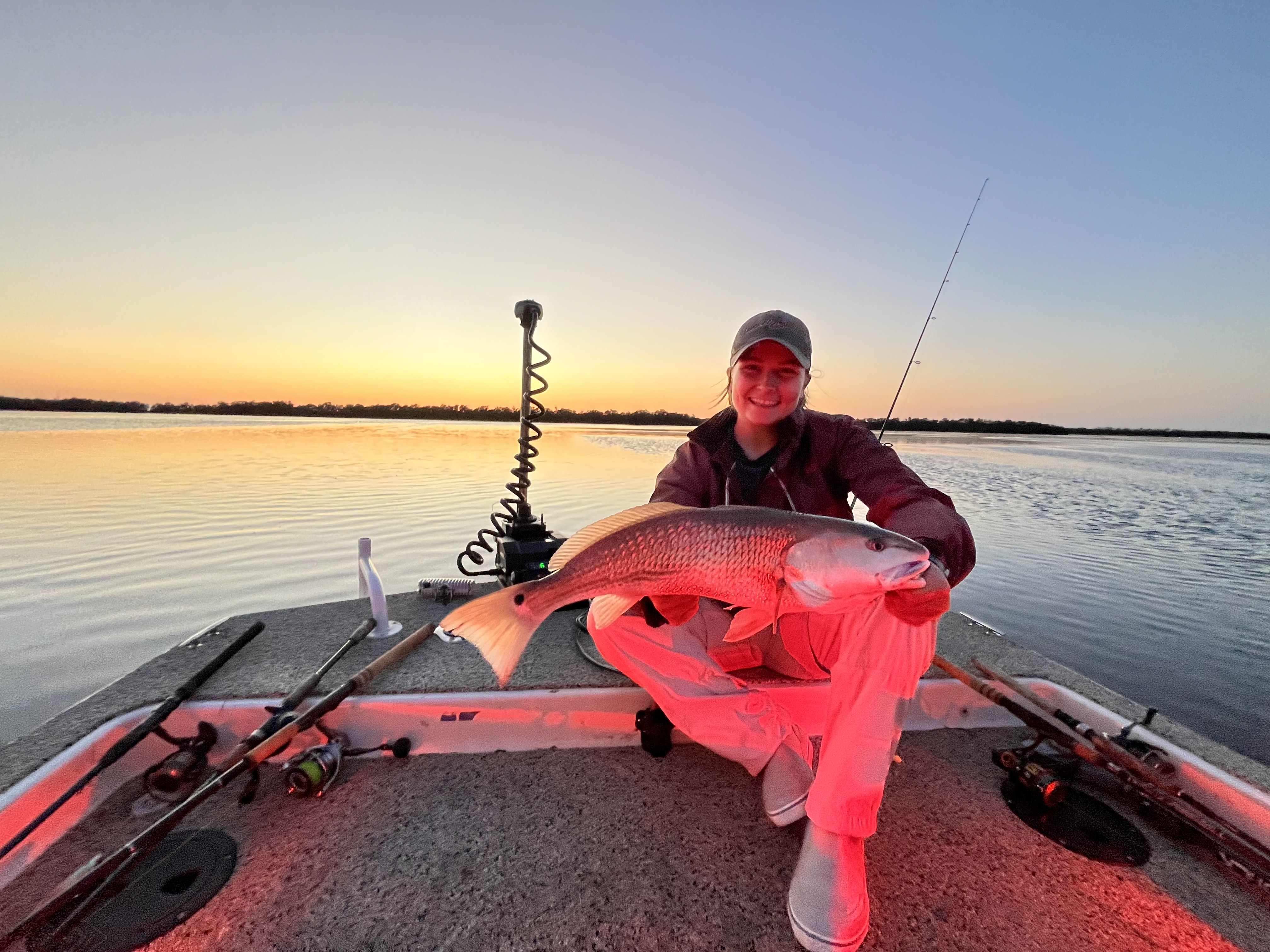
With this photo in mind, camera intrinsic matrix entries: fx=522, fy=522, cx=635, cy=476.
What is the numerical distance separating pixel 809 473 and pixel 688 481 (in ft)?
2.35

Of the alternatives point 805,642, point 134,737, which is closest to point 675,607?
point 805,642

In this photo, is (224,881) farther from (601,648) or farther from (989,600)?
(989,600)

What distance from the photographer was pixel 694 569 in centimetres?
234

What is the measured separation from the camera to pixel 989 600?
744cm

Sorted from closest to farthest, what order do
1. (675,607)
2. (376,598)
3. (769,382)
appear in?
(675,607)
(769,382)
(376,598)

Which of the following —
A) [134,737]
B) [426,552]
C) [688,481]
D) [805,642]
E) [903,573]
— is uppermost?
[688,481]

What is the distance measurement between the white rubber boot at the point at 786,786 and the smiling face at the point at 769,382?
1.80m

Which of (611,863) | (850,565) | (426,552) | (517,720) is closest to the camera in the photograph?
(850,565)

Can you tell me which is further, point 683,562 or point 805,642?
point 805,642

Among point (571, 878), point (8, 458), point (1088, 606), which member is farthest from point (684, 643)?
point (8, 458)

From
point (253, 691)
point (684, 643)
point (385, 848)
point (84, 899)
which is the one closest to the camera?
point (84, 899)

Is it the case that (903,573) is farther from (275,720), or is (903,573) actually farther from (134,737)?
(134,737)

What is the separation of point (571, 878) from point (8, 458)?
88.5ft

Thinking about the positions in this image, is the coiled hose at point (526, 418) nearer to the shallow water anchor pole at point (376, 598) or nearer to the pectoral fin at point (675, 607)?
the shallow water anchor pole at point (376, 598)
